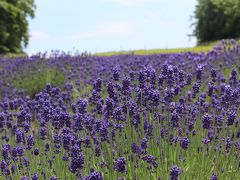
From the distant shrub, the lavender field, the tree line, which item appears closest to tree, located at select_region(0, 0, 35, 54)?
the tree line

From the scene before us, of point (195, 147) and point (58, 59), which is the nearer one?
point (195, 147)

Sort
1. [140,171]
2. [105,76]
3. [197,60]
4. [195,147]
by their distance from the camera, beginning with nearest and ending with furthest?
1. [140,171]
2. [195,147]
3. [197,60]
4. [105,76]

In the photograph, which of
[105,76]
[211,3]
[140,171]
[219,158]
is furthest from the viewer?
[211,3]

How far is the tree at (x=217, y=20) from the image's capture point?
36.6 m

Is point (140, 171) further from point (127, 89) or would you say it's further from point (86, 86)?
point (86, 86)

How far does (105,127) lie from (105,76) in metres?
4.66

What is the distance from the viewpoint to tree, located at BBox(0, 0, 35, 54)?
25312mm

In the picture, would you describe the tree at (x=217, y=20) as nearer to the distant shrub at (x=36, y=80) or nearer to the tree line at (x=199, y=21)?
the tree line at (x=199, y=21)

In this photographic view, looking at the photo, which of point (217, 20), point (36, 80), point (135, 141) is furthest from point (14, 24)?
point (135, 141)

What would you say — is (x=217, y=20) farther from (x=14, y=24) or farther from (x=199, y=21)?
(x=14, y=24)

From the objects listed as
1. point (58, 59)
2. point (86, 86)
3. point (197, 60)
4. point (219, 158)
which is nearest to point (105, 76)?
point (86, 86)

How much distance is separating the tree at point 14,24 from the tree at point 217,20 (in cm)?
1528

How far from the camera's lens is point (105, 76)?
8.28 m

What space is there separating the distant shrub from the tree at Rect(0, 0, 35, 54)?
15108 mm
